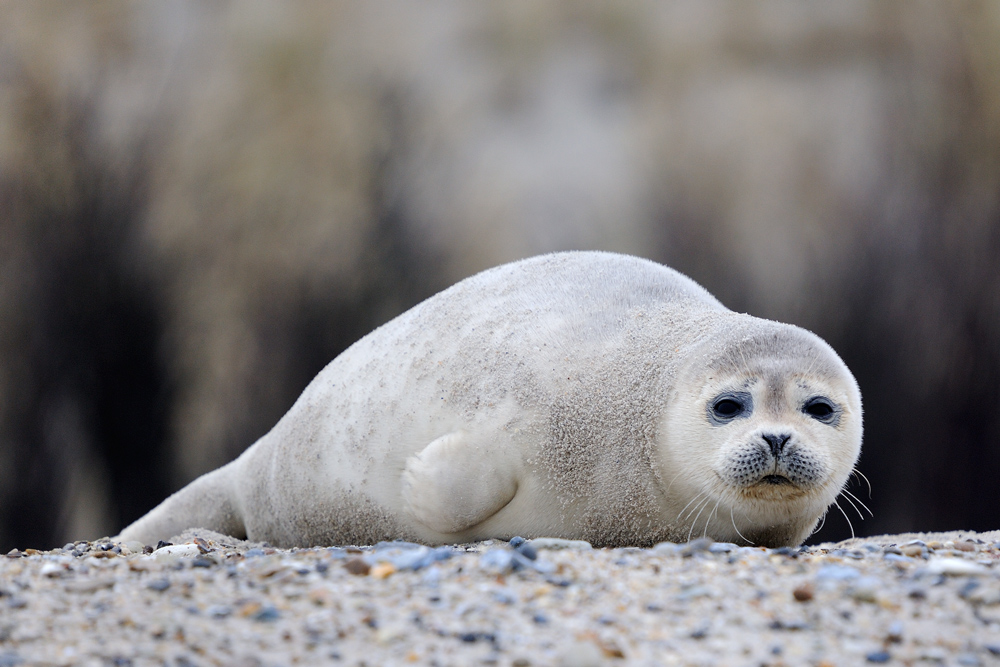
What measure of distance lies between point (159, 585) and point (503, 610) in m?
0.73

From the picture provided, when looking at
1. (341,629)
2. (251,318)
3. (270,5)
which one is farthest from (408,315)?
(270,5)

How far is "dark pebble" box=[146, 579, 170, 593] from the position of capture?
208 centimetres

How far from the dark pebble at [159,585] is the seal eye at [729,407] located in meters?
1.53

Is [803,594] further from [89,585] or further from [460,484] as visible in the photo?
[89,585]

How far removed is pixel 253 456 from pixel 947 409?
17.2ft

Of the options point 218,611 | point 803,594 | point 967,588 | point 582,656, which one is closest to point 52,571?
point 218,611

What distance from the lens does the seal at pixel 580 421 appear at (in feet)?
9.29

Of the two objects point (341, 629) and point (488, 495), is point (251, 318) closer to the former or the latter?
point (488, 495)

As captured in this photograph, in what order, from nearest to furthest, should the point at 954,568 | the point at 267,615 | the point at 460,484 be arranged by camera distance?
1. the point at 267,615
2. the point at 954,568
3. the point at 460,484

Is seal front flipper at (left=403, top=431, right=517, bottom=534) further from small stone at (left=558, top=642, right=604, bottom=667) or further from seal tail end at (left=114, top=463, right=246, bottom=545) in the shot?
A: seal tail end at (left=114, top=463, right=246, bottom=545)

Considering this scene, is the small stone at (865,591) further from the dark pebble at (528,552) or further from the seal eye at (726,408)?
the seal eye at (726,408)

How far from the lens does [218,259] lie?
8.62m

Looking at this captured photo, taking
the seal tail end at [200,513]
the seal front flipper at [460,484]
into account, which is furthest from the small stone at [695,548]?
the seal tail end at [200,513]

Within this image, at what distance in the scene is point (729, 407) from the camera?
2.86 meters
